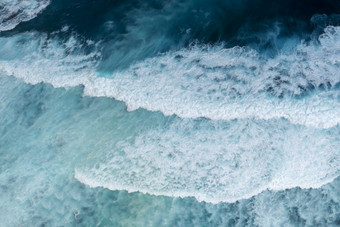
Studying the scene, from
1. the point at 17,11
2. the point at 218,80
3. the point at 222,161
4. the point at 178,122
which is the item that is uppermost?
the point at 17,11

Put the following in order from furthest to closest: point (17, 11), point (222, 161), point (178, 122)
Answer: point (17, 11) < point (178, 122) < point (222, 161)

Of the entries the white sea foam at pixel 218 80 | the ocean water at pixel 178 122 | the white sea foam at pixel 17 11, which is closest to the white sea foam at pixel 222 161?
the ocean water at pixel 178 122

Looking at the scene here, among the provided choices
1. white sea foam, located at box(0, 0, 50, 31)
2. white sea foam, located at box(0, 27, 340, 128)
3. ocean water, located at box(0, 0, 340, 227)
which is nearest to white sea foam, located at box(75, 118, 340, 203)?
ocean water, located at box(0, 0, 340, 227)

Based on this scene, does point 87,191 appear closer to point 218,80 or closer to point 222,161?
point 222,161

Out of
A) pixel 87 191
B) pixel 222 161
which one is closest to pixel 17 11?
pixel 87 191

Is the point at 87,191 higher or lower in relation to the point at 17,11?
lower

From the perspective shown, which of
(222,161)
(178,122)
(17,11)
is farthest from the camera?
(17,11)

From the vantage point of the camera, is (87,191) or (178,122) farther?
(178,122)

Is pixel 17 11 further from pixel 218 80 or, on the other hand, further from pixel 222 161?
pixel 222 161
